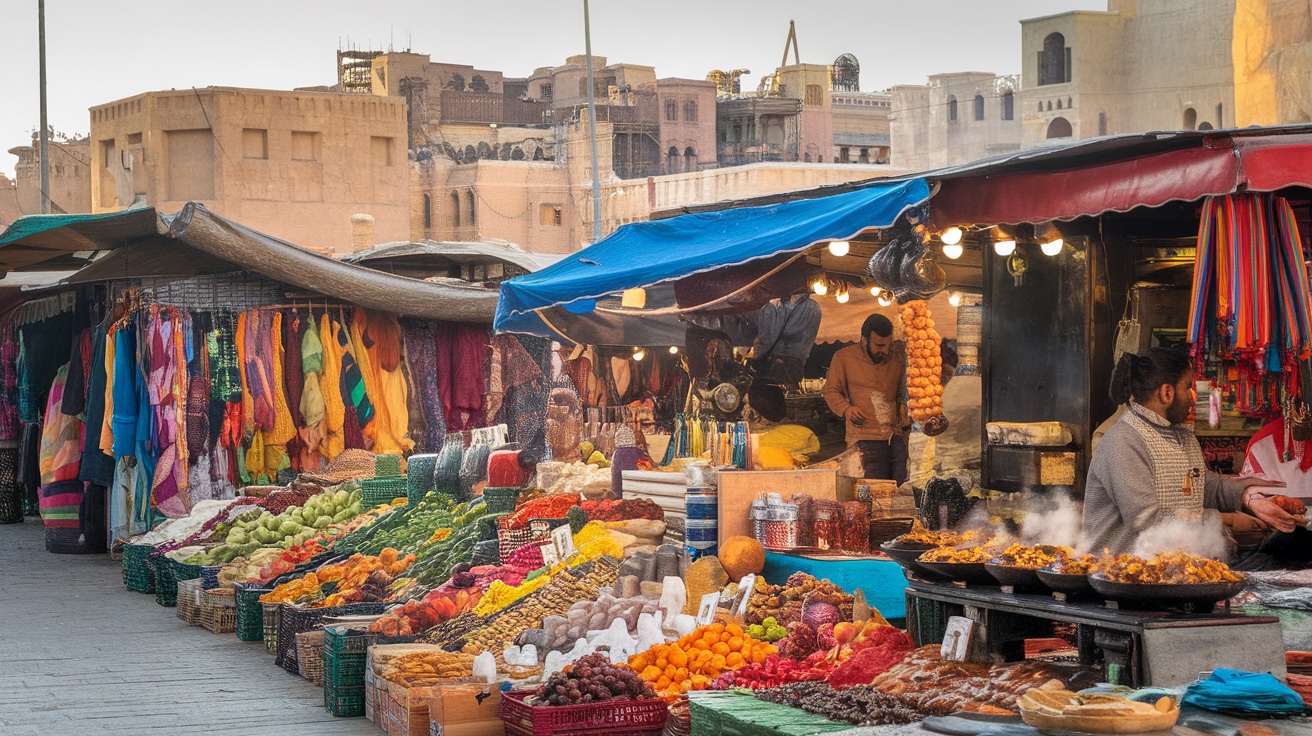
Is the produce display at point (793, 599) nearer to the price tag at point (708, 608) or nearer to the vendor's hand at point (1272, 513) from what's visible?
the price tag at point (708, 608)

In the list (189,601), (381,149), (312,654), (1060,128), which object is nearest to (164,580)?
(189,601)

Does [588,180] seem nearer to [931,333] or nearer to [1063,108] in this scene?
[1063,108]

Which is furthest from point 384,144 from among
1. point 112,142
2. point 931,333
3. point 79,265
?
point 931,333

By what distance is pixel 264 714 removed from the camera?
23.4 feet

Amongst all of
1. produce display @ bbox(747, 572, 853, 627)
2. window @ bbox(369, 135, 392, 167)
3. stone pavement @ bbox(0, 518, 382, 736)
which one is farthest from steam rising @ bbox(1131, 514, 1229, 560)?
window @ bbox(369, 135, 392, 167)

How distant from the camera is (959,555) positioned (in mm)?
5168

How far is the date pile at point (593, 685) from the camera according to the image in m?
5.60

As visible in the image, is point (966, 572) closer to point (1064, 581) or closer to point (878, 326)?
point (1064, 581)

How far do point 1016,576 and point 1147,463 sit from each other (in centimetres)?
80

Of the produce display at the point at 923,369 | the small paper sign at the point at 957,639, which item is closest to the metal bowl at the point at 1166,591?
the small paper sign at the point at 957,639

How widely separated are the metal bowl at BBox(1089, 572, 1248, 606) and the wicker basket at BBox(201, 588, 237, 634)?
20.9 ft

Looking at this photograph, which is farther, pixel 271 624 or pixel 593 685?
pixel 271 624

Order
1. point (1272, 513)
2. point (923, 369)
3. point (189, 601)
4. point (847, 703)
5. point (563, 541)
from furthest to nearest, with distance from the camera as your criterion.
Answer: point (189, 601)
point (923, 369)
point (563, 541)
point (1272, 513)
point (847, 703)

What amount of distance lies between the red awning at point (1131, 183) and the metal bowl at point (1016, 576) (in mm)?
1640
